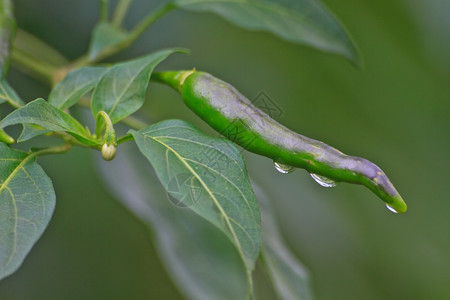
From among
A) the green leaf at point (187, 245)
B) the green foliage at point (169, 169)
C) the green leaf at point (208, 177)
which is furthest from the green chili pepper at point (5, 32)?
the green leaf at point (187, 245)

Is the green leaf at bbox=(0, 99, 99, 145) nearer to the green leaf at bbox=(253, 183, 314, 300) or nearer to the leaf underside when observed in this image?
the leaf underside

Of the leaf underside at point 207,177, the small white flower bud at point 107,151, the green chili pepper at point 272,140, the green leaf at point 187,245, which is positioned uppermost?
the green chili pepper at point 272,140

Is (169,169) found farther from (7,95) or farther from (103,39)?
(103,39)

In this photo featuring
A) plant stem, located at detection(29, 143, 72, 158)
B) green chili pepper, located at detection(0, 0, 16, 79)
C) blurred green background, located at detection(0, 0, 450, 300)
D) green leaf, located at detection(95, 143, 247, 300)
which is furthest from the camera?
blurred green background, located at detection(0, 0, 450, 300)

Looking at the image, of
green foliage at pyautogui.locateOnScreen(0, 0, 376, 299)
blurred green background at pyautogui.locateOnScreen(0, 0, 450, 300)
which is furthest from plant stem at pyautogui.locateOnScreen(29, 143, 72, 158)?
blurred green background at pyautogui.locateOnScreen(0, 0, 450, 300)

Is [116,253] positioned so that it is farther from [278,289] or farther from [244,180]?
[244,180]

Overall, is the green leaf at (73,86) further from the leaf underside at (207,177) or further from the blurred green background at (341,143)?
the blurred green background at (341,143)
